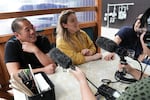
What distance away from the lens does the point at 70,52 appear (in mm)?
1676

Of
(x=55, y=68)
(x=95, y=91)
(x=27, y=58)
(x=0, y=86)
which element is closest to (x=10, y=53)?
(x=27, y=58)

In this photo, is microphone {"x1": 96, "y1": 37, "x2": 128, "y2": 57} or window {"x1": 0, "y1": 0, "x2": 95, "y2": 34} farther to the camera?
window {"x1": 0, "y1": 0, "x2": 95, "y2": 34}

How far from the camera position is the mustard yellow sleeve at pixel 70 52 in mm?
1558

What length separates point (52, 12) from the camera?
246cm

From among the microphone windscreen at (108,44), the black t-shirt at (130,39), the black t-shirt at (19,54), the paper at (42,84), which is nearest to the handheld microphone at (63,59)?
the paper at (42,84)

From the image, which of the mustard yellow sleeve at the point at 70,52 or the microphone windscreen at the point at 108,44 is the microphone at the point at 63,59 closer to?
the microphone windscreen at the point at 108,44

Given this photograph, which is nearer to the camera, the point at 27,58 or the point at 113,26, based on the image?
the point at 27,58

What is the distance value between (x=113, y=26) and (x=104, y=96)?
8.89 ft

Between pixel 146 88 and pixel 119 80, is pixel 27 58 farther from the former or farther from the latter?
pixel 146 88

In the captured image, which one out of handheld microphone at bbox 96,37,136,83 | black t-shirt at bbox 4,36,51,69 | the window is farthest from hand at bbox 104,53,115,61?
the window

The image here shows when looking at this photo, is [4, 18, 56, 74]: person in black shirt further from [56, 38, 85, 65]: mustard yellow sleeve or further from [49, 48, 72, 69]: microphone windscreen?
[49, 48, 72, 69]: microphone windscreen

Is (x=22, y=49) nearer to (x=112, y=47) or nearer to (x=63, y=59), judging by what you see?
(x=63, y=59)

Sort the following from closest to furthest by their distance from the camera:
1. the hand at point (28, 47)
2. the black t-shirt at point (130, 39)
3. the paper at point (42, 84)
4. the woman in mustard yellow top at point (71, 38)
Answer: the paper at point (42, 84)
the hand at point (28, 47)
the woman in mustard yellow top at point (71, 38)
the black t-shirt at point (130, 39)

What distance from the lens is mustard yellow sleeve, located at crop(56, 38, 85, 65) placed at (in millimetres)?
1558
